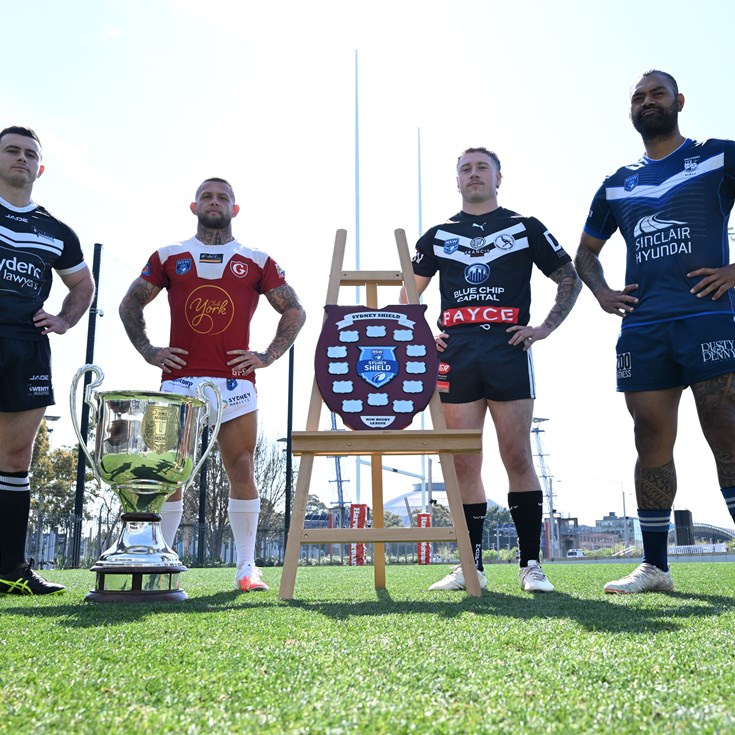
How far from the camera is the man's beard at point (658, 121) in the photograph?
11.1 feet

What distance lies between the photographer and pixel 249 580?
3717mm

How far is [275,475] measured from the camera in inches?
1126

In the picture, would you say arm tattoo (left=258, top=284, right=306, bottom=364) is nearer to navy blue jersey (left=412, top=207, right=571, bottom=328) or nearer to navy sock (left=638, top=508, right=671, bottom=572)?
navy blue jersey (left=412, top=207, right=571, bottom=328)

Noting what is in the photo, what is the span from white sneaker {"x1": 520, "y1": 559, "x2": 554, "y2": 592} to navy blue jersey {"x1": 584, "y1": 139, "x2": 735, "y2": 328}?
1.24m

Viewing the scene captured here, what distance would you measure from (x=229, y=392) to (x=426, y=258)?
51.2 inches

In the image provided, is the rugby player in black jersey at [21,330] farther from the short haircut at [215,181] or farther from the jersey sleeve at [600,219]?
the jersey sleeve at [600,219]

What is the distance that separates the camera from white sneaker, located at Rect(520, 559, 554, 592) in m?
3.38

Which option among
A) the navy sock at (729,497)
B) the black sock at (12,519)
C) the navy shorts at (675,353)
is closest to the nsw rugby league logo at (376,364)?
the navy shorts at (675,353)

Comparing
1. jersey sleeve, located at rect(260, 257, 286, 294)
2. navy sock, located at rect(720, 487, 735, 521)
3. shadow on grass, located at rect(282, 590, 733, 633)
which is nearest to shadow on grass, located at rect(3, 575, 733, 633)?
shadow on grass, located at rect(282, 590, 733, 633)

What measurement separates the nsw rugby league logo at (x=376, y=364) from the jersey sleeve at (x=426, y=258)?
73 centimetres

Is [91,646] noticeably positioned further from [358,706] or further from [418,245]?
[418,245]

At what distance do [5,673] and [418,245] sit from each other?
3.21m

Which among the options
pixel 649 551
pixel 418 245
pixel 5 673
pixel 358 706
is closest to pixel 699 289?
pixel 649 551

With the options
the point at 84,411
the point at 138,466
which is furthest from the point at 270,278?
the point at 84,411
